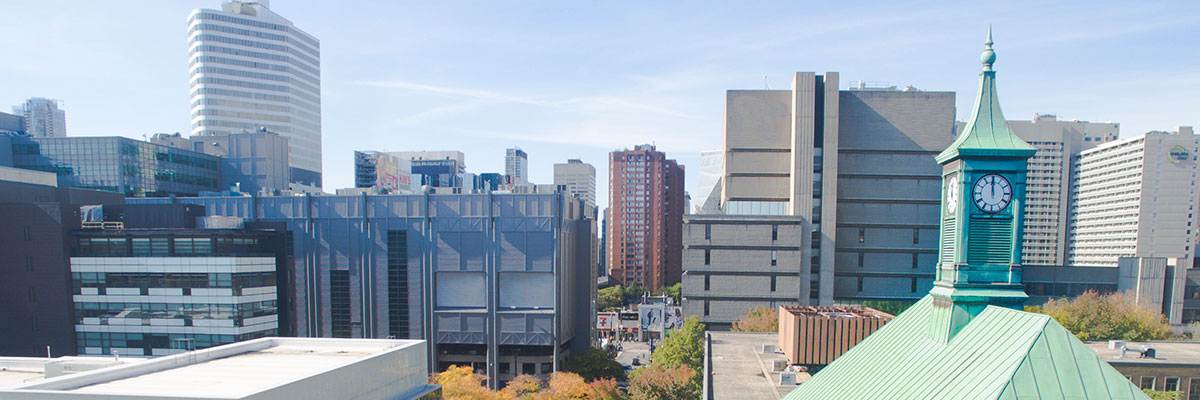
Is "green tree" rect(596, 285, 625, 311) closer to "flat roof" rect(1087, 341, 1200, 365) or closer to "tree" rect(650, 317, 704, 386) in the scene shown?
"tree" rect(650, 317, 704, 386)

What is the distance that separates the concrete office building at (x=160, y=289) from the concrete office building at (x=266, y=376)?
25865mm

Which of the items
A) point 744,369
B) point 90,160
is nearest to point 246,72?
point 90,160

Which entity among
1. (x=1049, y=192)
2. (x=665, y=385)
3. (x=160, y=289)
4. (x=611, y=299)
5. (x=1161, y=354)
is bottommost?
(x=611, y=299)

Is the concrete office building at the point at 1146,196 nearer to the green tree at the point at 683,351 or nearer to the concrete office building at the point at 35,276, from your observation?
Answer: the green tree at the point at 683,351

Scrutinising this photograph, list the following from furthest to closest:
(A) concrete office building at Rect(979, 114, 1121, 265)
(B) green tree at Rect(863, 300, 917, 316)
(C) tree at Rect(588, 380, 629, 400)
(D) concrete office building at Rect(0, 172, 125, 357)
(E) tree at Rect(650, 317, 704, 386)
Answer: (A) concrete office building at Rect(979, 114, 1121, 265) < (B) green tree at Rect(863, 300, 917, 316) < (D) concrete office building at Rect(0, 172, 125, 357) < (E) tree at Rect(650, 317, 704, 386) < (C) tree at Rect(588, 380, 629, 400)

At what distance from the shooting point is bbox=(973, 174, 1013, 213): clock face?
16609mm

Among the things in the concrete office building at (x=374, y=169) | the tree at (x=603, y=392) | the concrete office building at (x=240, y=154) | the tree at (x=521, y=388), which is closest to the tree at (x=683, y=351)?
the tree at (x=603, y=392)

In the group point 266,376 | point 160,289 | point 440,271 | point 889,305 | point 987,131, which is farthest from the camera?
point 889,305

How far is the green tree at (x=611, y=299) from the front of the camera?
123500 millimetres

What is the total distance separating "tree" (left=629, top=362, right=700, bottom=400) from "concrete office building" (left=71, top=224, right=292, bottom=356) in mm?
38941

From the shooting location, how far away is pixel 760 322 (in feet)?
177

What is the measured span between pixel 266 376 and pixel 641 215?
12237 cm

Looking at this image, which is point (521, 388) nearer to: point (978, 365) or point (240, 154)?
point (978, 365)

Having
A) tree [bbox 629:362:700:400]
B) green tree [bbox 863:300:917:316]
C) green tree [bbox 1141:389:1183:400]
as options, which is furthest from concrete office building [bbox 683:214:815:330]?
green tree [bbox 1141:389:1183:400]
